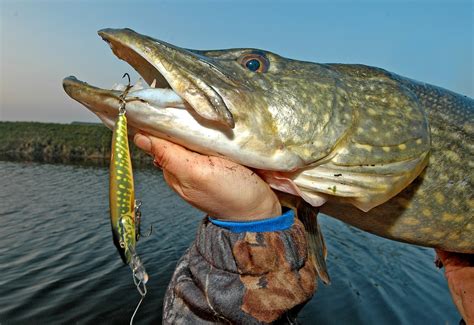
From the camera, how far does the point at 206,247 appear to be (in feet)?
6.73

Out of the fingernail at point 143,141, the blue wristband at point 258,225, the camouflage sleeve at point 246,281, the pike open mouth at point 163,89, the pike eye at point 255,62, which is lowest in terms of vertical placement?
the camouflage sleeve at point 246,281

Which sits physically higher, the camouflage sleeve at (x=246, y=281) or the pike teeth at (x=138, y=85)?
the pike teeth at (x=138, y=85)

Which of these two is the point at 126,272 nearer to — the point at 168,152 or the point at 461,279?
the point at 461,279

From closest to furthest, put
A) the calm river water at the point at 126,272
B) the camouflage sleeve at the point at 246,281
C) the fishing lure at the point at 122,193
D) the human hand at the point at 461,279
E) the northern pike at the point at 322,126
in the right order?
1. the fishing lure at the point at 122,193
2. the northern pike at the point at 322,126
3. the camouflage sleeve at the point at 246,281
4. the human hand at the point at 461,279
5. the calm river water at the point at 126,272

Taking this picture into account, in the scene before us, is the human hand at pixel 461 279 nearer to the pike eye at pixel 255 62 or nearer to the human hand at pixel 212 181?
the human hand at pixel 212 181

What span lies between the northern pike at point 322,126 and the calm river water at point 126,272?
4904 millimetres

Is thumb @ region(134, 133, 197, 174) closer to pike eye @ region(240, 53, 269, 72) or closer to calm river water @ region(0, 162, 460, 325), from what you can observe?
pike eye @ region(240, 53, 269, 72)

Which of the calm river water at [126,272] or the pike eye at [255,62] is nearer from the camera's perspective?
the pike eye at [255,62]

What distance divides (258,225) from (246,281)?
27 cm

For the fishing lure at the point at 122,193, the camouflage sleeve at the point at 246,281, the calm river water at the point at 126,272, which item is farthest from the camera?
the calm river water at the point at 126,272

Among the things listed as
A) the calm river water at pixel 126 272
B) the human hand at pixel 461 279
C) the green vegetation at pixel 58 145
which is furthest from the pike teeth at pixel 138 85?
the green vegetation at pixel 58 145

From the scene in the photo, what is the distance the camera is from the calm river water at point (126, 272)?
22.6 feet

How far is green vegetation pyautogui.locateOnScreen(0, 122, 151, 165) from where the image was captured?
107 feet

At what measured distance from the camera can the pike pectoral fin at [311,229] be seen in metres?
2.15
